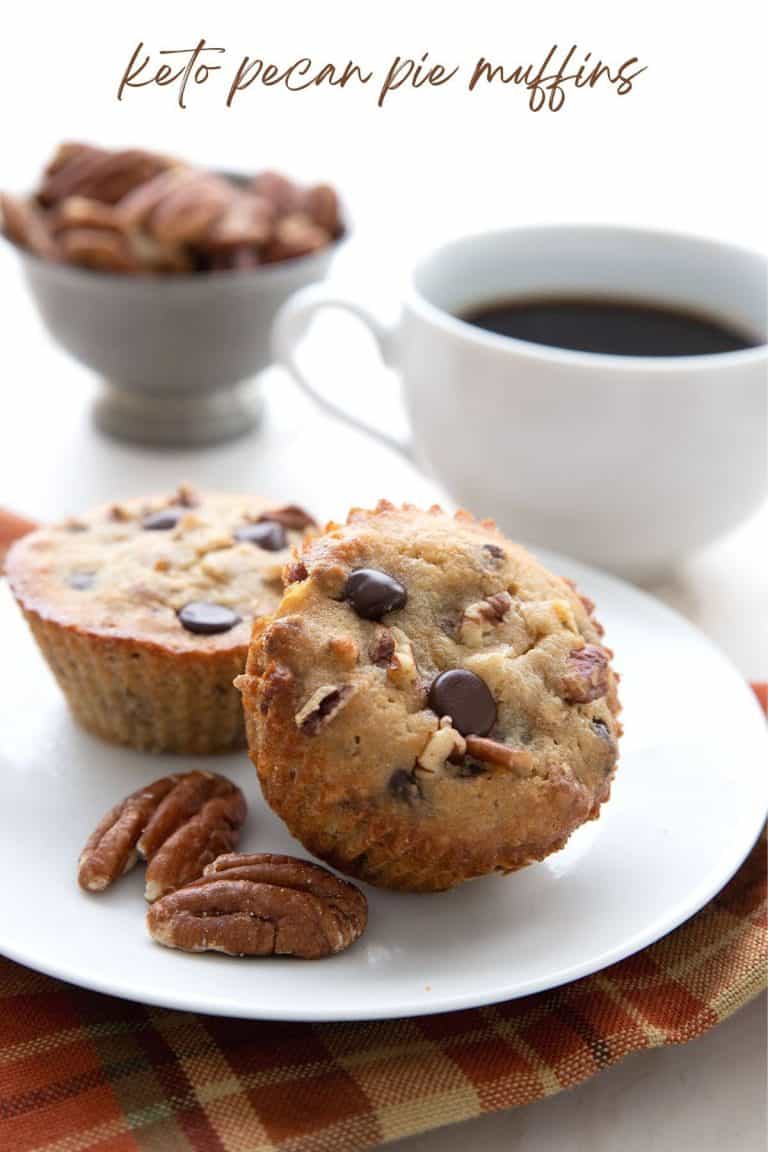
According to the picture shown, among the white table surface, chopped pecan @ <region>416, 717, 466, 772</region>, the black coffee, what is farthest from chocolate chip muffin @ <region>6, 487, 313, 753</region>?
the black coffee

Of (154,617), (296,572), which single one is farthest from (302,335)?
(296,572)

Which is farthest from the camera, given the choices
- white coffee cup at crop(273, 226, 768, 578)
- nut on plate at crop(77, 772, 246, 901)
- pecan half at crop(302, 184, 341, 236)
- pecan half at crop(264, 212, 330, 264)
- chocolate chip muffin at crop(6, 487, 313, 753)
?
pecan half at crop(302, 184, 341, 236)

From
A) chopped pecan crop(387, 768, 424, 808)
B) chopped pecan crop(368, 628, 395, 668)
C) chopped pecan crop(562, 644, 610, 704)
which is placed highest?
chopped pecan crop(562, 644, 610, 704)

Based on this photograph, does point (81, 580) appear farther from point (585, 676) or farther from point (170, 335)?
point (170, 335)

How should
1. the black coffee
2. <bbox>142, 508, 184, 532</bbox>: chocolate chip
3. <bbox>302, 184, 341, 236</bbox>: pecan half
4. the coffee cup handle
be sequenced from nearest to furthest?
<bbox>142, 508, 184, 532</bbox>: chocolate chip, the black coffee, the coffee cup handle, <bbox>302, 184, 341, 236</bbox>: pecan half

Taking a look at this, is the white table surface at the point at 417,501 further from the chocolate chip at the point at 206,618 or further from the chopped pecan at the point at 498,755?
the chocolate chip at the point at 206,618

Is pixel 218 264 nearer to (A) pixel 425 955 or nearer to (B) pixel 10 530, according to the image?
(B) pixel 10 530

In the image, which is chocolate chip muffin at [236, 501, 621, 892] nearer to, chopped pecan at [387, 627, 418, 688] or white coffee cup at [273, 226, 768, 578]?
chopped pecan at [387, 627, 418, 688]

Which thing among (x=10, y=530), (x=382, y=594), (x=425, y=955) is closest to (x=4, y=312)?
(x=10, y=530)
